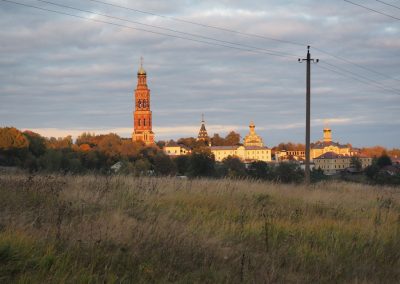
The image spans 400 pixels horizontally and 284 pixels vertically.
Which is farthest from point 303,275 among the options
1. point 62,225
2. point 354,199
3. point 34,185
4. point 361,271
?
point 354,199

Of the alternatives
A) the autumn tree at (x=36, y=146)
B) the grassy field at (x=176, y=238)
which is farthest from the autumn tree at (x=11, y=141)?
the grassy field at (x=176, y=238)

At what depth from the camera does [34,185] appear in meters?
9.82

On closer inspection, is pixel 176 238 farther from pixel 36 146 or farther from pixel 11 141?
pixel 36 146

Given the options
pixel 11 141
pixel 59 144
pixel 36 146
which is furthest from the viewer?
pixel 59 144

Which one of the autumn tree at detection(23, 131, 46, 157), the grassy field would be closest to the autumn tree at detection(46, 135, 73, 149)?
the autumn tree at detection(23, 131, 46, 157)

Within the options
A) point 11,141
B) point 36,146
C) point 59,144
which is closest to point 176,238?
point 11,141

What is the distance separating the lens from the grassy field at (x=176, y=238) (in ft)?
20.4

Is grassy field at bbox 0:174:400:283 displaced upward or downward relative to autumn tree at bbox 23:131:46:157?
downward

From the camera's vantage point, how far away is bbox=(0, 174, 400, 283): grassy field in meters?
6.22

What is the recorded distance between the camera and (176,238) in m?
7.52

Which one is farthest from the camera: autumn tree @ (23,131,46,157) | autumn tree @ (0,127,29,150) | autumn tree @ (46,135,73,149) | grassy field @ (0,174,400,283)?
autumn tree @ (46,135,73,149)

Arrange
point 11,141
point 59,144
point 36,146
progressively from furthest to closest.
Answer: point 59,144
point 36,146
point 11,141

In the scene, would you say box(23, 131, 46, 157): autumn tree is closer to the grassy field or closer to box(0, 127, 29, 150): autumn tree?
box(0, 127, 29, 150): autumn tree

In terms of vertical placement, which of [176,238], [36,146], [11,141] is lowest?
[176,238]
